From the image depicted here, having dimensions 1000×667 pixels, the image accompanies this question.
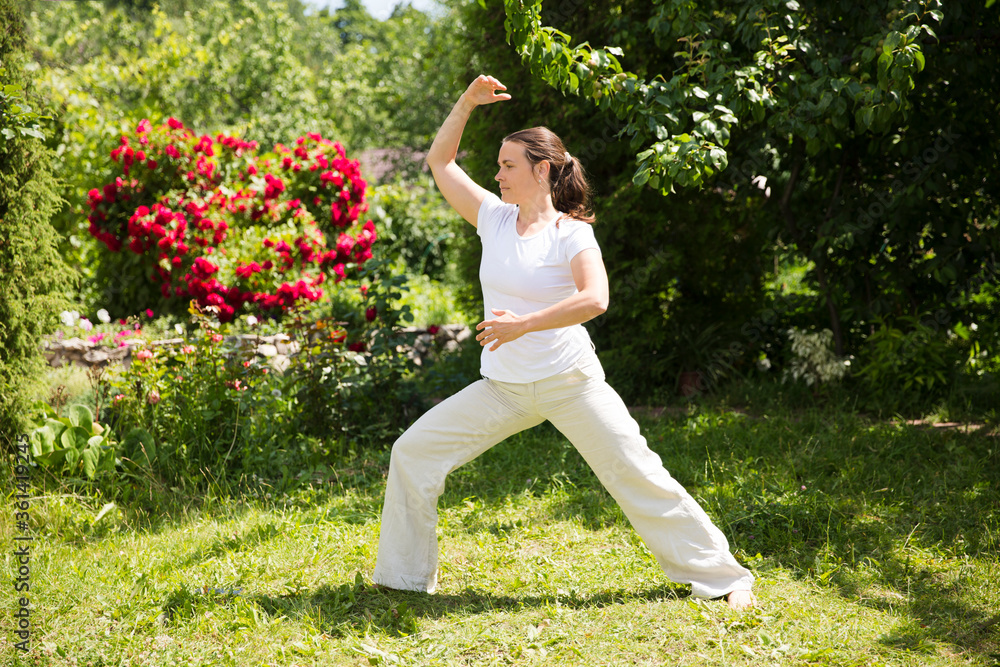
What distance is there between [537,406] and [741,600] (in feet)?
3.45

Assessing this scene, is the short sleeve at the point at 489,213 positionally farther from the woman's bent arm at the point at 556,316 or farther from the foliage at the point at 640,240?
the foliage at the point at 640,240

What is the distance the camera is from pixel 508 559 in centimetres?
346

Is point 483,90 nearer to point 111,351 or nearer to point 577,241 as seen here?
point 577,241

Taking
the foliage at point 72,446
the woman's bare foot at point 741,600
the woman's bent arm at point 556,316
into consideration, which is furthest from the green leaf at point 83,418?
the woman's bare foot at point 741,600

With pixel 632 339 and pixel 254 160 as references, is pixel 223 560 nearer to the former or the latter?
pixel 632 339

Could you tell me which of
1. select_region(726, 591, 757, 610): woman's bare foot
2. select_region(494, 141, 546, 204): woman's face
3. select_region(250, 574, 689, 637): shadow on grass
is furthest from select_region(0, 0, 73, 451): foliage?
select_region(726, 591, 757, 610): woman's bare foot

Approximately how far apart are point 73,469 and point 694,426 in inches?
140

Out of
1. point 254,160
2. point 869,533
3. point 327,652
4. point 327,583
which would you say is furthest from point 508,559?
point 254,160

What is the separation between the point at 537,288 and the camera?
9.14 feet

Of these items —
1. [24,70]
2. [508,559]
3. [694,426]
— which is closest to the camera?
[508,559]

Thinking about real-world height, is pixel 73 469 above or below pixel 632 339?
below

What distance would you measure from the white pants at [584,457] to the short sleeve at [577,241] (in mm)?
409

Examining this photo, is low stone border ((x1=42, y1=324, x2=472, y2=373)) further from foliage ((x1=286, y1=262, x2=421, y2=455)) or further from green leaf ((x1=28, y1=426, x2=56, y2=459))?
green leaf ((x1=28, y1=426, x2=56, y2=459))

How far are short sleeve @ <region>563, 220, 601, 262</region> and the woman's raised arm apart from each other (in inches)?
17.7
